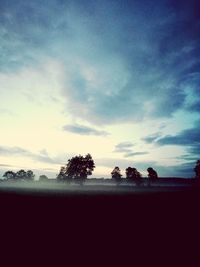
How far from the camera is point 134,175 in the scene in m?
188

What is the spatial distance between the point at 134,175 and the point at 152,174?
1727 centimetres

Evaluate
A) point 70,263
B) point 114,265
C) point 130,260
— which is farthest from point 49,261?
point 130,260

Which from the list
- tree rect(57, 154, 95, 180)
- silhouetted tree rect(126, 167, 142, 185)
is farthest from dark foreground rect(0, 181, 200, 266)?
silhouetted tree rect(126, 167, 142, 185)

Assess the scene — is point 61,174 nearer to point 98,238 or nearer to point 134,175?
point 134,175

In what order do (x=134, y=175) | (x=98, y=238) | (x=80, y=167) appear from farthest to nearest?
(x=134, y=175)
(x=80, y=167)
(x=98, y=238)

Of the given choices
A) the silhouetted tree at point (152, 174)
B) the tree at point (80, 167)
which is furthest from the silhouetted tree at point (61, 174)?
the silhouetted tree at point (152, 174)

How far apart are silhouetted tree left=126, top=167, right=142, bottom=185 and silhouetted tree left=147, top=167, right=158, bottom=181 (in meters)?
10.0

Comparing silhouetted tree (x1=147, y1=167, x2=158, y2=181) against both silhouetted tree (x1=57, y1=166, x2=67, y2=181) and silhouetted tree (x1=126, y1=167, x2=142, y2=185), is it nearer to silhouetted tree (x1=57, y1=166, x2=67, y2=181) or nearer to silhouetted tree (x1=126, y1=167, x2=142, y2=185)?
silhouetted tree (x1=126, y1=167, x2=142, y2=185)

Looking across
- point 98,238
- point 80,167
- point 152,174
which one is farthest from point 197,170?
point 98,238

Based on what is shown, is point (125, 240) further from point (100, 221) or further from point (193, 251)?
point (100, 221)

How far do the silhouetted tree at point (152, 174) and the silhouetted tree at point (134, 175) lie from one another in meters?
10.0

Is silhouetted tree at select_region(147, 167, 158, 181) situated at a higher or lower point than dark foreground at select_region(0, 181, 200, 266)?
higher

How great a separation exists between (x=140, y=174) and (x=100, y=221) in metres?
180

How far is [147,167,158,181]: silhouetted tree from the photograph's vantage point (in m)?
195
